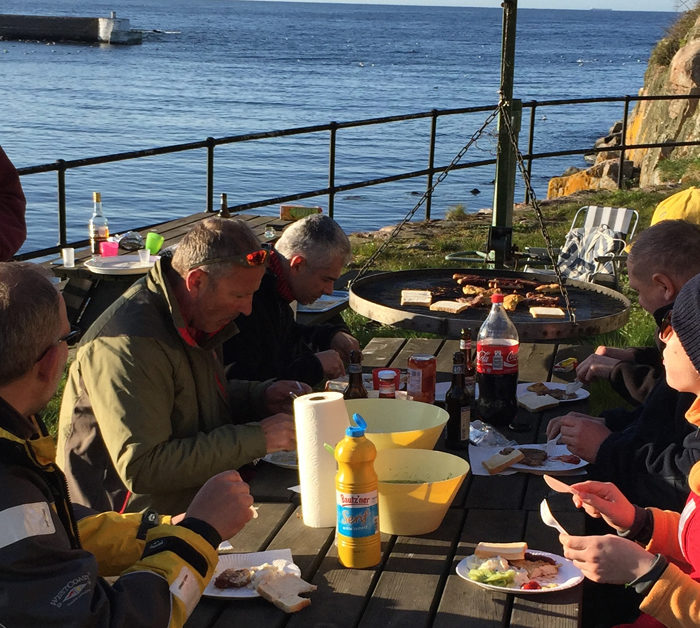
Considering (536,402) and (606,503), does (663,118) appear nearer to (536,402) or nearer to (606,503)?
(536,402)

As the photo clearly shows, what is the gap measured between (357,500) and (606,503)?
2.07 feet

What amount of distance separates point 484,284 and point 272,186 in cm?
1424

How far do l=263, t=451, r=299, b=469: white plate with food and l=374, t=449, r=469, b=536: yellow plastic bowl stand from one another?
46cm

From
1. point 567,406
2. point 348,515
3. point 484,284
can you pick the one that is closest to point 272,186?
point 484,284

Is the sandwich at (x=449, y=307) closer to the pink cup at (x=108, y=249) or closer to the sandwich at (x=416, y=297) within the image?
the sandwich at (x=416, y=297)

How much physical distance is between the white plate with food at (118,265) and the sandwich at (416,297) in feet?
5.06

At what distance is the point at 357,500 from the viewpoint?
225 centimetres

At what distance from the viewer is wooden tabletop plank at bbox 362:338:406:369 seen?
14.4 ft

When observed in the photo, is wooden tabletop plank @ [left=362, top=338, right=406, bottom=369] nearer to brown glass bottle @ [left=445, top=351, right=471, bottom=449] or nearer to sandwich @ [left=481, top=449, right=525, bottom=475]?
brown glass bottle @ [left=445, top=351, right=471, bottom=449]

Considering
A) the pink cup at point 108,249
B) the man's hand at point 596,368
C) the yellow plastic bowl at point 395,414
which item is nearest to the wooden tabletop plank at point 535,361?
the man's hand at point 596,368

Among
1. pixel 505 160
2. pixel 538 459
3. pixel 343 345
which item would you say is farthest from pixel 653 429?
pixel 505 160

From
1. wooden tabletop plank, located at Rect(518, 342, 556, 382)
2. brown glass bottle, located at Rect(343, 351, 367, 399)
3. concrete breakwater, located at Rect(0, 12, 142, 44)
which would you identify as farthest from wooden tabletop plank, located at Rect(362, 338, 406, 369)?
concrete breakwater, located at Rect(0, 12, 142, 44)

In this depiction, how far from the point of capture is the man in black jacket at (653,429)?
2.85 meters

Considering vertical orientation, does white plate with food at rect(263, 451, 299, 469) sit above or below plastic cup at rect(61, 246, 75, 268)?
below
